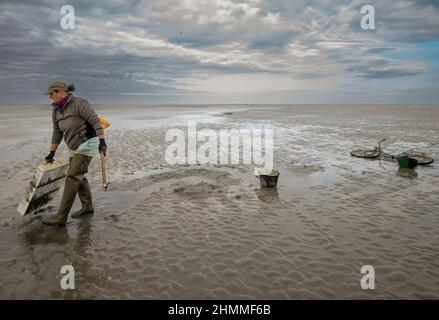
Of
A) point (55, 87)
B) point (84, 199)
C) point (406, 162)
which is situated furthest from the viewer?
point (406, 162)

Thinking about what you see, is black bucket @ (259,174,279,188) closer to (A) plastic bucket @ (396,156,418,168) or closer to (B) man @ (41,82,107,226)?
(B) man @ (41,82,107,226)

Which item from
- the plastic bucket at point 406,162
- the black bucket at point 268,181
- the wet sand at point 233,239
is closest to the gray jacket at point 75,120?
the wet sand at point 233,239

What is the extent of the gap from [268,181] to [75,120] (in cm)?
554

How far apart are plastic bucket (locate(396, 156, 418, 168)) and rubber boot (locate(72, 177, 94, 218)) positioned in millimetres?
10920

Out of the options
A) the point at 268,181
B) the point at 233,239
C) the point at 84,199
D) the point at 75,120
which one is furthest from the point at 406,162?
the point at 75,120

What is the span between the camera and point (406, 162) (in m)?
10.9

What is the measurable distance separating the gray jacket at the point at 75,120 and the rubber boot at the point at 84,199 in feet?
3.33

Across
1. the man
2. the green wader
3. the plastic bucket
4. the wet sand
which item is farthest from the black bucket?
the plastic bucket

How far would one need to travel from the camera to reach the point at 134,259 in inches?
194

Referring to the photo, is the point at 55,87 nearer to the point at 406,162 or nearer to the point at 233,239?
the point at 233,239

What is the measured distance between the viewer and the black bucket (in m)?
8.70

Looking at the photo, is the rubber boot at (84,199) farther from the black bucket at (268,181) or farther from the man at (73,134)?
the black bucket at (268,181)

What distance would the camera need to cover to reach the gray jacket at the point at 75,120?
5824 millimetres
